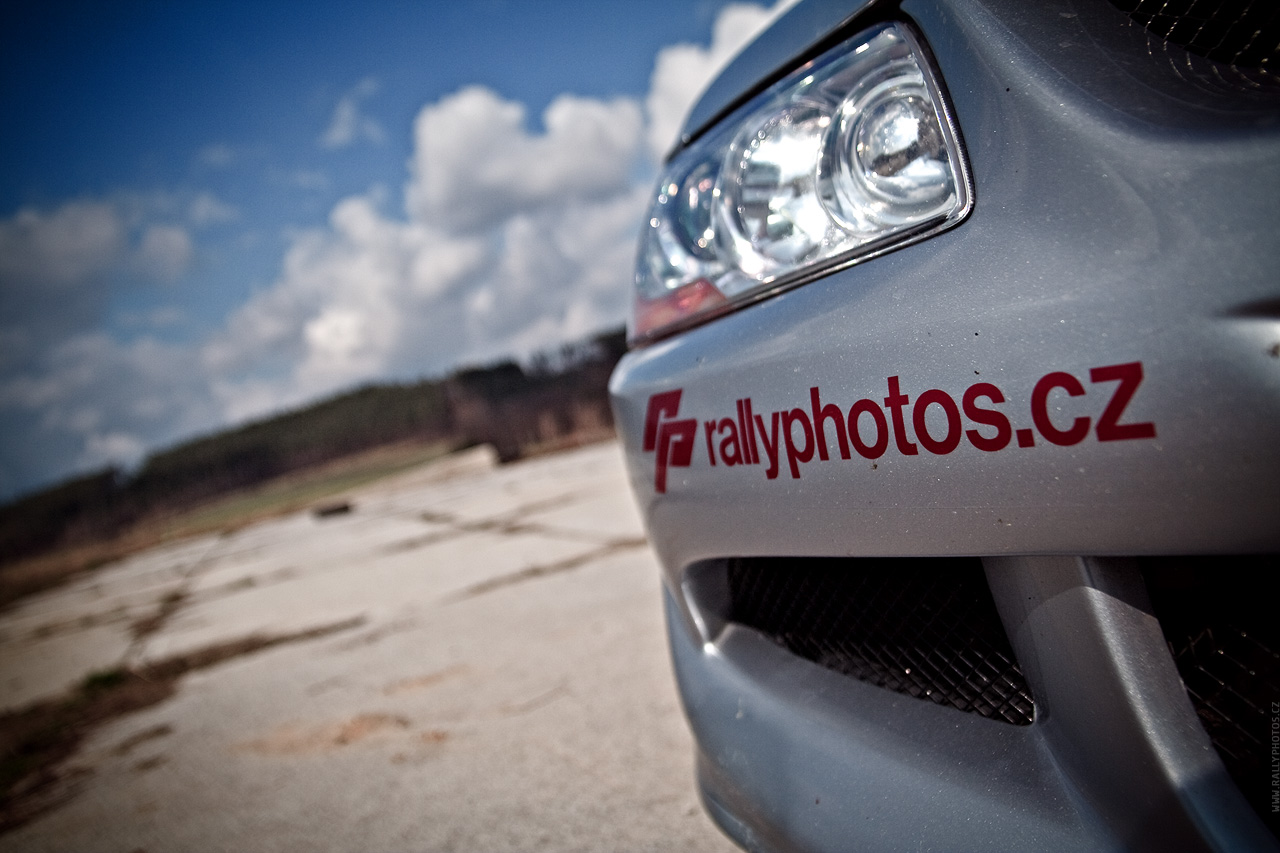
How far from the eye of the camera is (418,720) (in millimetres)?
2074

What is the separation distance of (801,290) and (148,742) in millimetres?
2768

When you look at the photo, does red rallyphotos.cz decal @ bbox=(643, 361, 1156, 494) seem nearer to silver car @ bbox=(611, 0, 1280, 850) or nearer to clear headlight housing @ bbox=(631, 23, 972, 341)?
silver car @ bbox=(611, 0, 1280, 850)

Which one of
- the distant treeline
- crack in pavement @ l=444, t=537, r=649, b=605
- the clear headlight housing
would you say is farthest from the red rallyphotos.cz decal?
the distant treeline

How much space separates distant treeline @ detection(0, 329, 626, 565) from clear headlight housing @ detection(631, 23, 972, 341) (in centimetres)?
1217

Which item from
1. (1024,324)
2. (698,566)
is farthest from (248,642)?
(1024,324)

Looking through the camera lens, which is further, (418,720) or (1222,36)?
(418,720)

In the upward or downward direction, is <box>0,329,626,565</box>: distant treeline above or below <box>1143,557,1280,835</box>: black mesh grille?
above

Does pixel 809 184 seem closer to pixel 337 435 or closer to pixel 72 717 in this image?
pixel 72 717

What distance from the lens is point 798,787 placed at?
0.87m

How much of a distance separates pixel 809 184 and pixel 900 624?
540mm

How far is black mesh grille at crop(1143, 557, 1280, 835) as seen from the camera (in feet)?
1.96

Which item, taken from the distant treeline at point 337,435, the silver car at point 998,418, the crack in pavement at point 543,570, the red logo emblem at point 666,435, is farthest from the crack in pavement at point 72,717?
the distant treeline at point 337,435

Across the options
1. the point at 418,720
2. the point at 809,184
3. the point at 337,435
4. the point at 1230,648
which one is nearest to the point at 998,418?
the point at 1230,648

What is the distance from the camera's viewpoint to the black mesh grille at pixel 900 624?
30.6 inches
